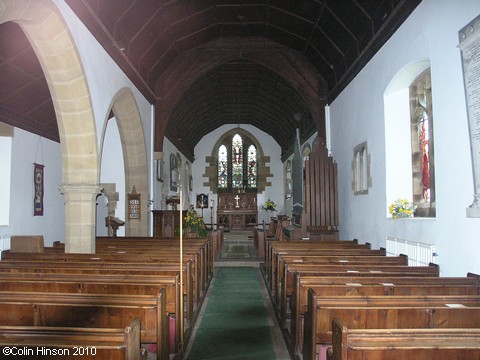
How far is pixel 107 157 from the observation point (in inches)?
429

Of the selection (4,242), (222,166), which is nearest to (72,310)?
(4,242)

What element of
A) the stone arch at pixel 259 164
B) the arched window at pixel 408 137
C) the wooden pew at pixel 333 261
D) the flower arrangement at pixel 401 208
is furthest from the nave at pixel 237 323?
the stone arch at pixel 259 164

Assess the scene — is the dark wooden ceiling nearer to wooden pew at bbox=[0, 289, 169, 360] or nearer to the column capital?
the column capital

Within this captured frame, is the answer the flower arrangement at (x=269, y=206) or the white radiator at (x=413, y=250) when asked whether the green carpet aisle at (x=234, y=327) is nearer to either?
the white radiator at (x=413, y=250)

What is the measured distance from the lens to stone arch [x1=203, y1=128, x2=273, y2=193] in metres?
18.7

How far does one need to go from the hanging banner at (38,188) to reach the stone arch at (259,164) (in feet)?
35.1

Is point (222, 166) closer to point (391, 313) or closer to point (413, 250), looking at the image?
point (413, 250)

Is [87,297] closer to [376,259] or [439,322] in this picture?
[439,322]

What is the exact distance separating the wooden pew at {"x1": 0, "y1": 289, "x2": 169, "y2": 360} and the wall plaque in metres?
2.57

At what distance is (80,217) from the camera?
5789 mm

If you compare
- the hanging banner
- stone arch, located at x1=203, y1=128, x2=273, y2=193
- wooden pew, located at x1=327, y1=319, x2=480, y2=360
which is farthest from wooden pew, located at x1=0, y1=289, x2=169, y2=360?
stone arch, located at x1=203, y1=128, x2=273, y2=193

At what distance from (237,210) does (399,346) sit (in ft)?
53.4

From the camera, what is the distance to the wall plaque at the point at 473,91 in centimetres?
349

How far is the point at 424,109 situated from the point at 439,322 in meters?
3.74
